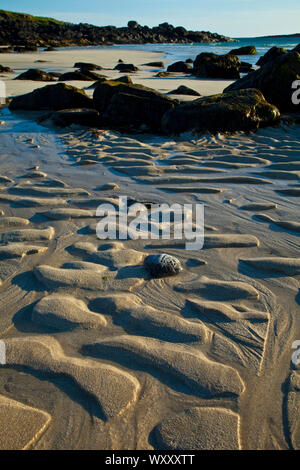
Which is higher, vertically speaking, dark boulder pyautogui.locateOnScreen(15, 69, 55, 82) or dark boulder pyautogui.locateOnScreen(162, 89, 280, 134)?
dark boulder pyautogui.locateOnScreen(15, 69, 55, 82)

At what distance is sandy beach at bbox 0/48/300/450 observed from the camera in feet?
3.79

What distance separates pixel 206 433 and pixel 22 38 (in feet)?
154

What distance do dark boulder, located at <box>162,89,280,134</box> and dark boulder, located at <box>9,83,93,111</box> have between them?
232cm

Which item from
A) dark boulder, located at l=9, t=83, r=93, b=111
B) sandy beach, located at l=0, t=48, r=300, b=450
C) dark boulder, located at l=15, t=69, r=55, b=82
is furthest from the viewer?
dark boulder, located at l=15, t=69, r=55, b=82

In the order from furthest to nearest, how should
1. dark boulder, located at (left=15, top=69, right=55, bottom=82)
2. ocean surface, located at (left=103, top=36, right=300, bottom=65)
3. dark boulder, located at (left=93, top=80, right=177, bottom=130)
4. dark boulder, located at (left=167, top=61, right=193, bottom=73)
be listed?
ocean surface, located at (left=103, top=36, right=300, bottom=65) → dark boulder, located at (left=167, top=61, right=193, bottom=73) → dark boulder, located at (left=15, top=69, right=55, bottom=82) → dark boulder, located at (left=93, top=80, right=177, bottom=130)

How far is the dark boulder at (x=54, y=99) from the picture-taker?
6.77 meters

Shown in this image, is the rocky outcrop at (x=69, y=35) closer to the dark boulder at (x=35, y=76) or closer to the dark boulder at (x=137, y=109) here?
the dark boulder at (x=35, y=76)

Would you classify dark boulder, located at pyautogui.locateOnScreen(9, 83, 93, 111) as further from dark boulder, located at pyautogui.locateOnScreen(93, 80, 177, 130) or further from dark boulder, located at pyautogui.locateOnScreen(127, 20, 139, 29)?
dark boulder, located at pyautogui.locateOnScreen(127, 20, 139, 29)

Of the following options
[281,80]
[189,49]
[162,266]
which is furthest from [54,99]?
[189,49]

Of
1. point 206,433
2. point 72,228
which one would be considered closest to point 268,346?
point 206,433

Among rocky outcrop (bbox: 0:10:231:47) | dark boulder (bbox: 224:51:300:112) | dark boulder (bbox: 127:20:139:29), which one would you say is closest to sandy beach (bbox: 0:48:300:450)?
dark boulder (bbox: 224:51:300:112)

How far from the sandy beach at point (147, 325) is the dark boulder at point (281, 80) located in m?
3.72

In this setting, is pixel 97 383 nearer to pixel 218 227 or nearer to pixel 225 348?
pixel 225 348

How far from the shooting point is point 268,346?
4.82 ft
